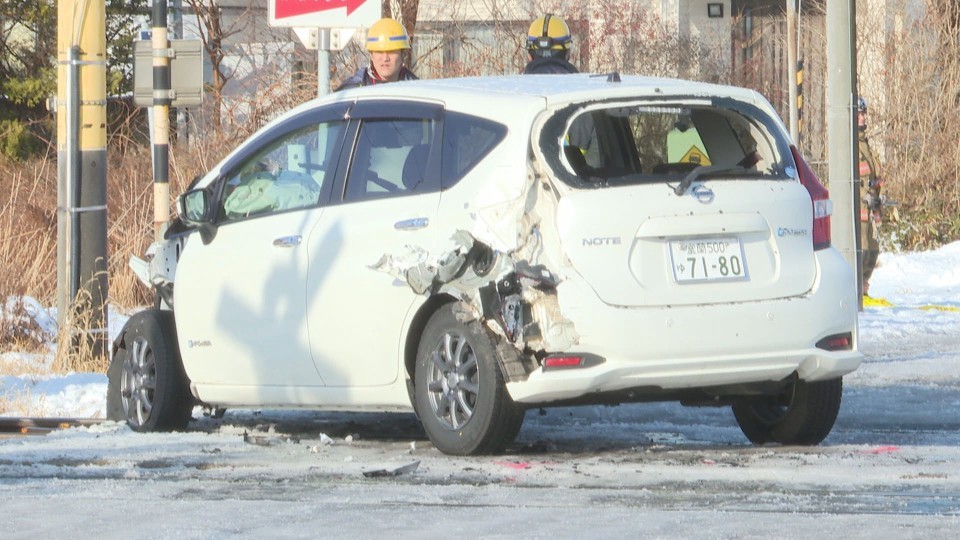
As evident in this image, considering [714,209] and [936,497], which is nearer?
[936,497]

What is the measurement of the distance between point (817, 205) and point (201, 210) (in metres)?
2.99

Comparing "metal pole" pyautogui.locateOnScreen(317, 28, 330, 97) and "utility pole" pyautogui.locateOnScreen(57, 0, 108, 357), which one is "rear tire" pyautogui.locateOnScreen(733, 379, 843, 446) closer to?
"metal pole" pyautogui.locateOnScreen(317, 28, 330, 97)

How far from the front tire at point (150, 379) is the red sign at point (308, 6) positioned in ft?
9.54

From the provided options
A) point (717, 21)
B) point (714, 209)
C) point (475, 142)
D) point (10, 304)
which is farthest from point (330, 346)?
point (717, 21)

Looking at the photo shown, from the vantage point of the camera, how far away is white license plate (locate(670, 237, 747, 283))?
310 inches

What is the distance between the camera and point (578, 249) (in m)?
7.73

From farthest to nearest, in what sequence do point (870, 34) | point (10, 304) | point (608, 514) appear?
point (870, 34)
point (10, 304)
point (608, 514)

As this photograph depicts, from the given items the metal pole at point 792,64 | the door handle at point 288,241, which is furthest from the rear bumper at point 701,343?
the metal pole at point 792,64

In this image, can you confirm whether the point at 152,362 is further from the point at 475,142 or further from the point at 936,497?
the point at 936,497

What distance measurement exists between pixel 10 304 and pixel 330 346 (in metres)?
6.60

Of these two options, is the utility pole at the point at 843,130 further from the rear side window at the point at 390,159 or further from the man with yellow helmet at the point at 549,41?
the rear side window at the point at 390,159

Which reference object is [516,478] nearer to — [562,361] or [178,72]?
[562,361]

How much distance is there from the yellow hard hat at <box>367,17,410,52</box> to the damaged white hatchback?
2.44 m

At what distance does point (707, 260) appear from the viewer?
311 inches
